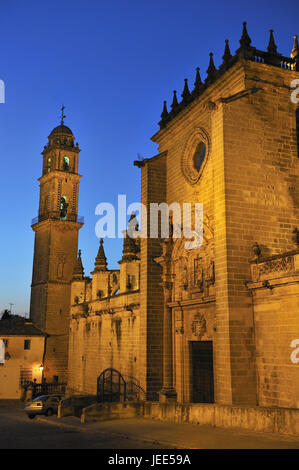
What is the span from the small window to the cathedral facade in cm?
5

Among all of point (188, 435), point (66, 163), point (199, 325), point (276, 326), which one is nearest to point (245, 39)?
point (276, 326)

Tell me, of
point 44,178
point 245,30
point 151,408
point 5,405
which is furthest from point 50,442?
point 44,178

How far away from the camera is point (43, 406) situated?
66.6 feet

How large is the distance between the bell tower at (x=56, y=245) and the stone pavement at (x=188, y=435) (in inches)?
907

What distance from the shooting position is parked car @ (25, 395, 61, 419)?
788 inches

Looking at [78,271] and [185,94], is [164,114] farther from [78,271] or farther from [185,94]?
[78,271]

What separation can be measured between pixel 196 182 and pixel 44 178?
2738 cm

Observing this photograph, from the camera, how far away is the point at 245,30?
15734mm

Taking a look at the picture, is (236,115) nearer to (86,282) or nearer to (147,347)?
(147,347)

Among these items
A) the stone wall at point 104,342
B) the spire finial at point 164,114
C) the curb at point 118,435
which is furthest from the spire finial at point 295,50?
the curb at point 118,435

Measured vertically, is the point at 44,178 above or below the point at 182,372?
above

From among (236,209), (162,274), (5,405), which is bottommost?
(5,405)

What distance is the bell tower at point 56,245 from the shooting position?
120 feet
